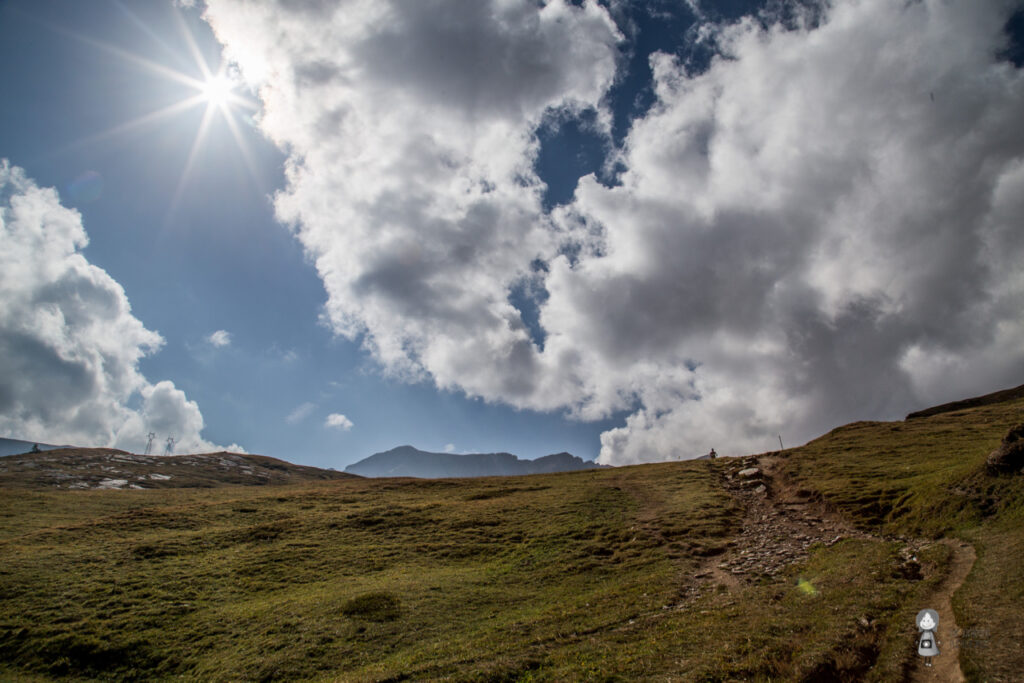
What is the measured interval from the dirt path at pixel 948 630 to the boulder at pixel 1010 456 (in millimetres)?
9888

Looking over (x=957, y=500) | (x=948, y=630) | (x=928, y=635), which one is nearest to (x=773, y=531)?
(x=957, y=500)

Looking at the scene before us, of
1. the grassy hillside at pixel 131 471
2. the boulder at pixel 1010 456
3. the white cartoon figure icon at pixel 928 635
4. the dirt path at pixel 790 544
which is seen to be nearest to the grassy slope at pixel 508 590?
the white cartoon figure icon at pixel 928 635

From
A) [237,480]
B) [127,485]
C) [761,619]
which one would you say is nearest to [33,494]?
[127,485]

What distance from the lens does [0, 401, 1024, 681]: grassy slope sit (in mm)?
17672

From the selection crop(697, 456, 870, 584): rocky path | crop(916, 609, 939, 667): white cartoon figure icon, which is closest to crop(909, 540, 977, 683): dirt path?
crop(916, 609, 939, 667): white cartoon figure icon

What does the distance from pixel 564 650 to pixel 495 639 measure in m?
4.49

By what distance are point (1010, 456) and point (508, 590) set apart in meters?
35.3

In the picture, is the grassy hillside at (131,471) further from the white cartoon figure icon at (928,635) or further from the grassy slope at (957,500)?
the white cartoon figure icon at (928,635)

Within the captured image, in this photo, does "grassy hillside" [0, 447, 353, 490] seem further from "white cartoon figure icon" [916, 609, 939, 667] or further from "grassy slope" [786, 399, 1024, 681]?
"white cartoon figure icon" [916, 609, 939, 667]

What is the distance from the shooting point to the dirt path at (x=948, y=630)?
13.3 metres

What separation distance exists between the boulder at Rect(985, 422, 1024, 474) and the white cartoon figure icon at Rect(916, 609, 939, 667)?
67.9ft

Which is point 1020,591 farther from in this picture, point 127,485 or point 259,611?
point 127,485

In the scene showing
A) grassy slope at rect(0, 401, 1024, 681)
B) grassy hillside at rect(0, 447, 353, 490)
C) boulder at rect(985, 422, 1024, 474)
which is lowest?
grassy slope at rect(0, 401, 1024, 681)

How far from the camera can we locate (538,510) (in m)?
52.0
